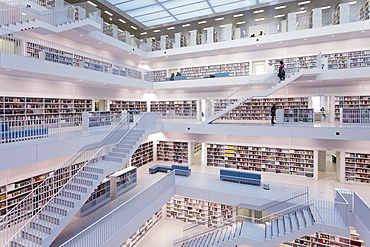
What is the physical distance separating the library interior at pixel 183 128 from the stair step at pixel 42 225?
35 millimetres

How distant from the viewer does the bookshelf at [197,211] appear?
9.43m

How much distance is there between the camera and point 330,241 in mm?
7465

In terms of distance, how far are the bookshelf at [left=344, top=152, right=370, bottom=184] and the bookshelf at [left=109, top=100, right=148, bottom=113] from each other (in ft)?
39.3

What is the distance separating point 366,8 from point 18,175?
15.8 m

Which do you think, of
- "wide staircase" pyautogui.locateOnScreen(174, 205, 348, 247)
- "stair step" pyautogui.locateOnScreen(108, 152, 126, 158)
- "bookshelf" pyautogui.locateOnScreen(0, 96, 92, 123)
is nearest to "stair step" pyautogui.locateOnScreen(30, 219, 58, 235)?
"stair step" pyautogui.locateOnScreen(108, 152, 126, 158)

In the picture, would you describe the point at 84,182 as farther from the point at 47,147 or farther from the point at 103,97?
the point at 103,97

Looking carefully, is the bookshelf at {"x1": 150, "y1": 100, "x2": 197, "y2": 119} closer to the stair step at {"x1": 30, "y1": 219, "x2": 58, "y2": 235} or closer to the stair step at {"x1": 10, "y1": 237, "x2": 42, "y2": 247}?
the stair step at {"x1": 30, "y1": 219, "x2": 58, "y2": 235}

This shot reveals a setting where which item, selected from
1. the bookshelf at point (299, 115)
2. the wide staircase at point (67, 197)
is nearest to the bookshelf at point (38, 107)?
the wide staircase at point (67, 197)

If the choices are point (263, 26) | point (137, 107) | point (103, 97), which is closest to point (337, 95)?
point (263, 26)

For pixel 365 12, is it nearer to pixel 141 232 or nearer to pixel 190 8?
pixel 190 8

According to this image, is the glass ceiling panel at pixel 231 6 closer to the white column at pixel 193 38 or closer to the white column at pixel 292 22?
the white column at pixel 193 38

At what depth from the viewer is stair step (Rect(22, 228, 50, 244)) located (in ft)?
15.5

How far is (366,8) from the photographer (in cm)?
980

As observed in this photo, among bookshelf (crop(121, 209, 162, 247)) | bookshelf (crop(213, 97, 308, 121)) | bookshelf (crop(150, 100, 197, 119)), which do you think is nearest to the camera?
bookshelf (crop(121, 209, 162, 247))
